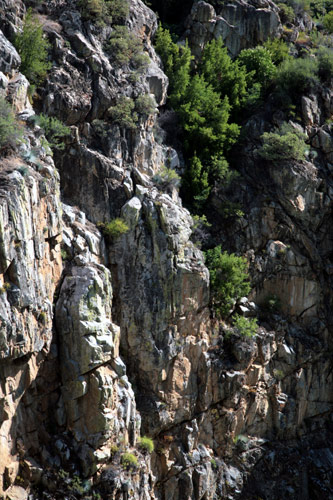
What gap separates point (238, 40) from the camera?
27609mm

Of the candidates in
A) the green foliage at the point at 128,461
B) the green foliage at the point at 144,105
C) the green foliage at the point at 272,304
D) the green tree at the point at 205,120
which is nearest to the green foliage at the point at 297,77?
the green tree at the point at 205,120

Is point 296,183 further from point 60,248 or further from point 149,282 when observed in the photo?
point 60,248

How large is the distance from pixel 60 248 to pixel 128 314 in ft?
11.9

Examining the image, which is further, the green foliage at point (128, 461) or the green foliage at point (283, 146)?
the green foliage at point (283, 146)

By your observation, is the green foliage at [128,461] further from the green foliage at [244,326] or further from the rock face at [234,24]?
the rock face at [234,24]

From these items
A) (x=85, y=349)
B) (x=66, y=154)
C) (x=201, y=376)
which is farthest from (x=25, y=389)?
(x=66, y=154)

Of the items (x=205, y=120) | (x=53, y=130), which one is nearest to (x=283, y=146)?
(x=205, y=120)

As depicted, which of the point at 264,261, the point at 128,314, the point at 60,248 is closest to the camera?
the point at 60,248

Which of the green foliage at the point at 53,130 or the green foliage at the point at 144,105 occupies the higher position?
the green foliage at the point at 144,105

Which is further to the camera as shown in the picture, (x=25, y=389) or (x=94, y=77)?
(x=94, y=77)

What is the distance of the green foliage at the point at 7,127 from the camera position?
57.2 ft

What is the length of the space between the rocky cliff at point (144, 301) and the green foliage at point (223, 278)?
0.78 m

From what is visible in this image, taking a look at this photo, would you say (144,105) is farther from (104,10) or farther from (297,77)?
(297,77)

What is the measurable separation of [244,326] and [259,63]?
12.7m
